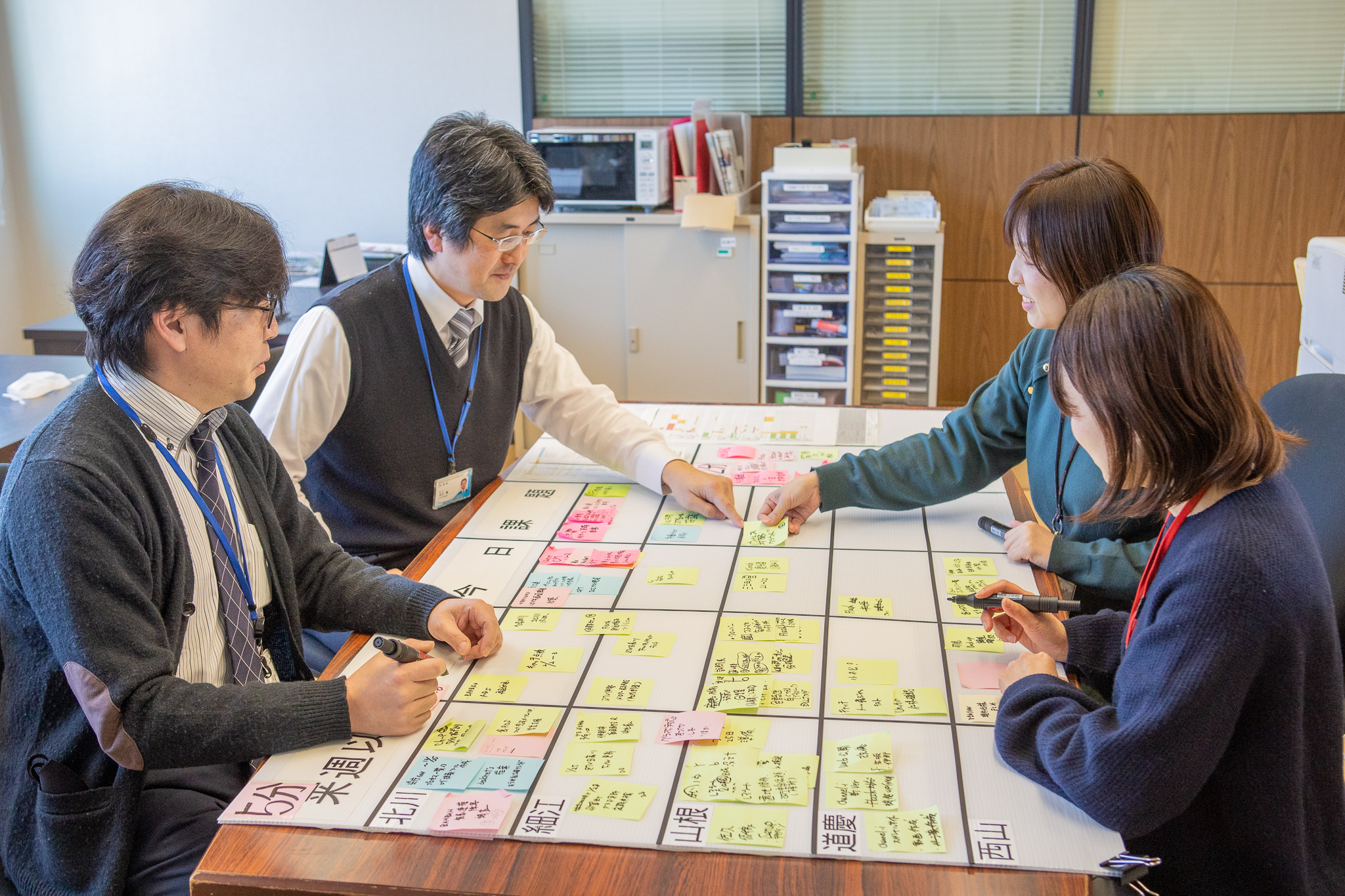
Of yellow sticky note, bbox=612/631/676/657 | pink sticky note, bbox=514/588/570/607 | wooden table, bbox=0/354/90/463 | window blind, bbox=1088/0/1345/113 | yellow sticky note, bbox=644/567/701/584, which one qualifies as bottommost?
yellow sticky note, bbox=612/631/676/657

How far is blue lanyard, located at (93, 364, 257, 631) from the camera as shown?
122cm

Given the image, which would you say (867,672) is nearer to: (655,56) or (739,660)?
(739,660)

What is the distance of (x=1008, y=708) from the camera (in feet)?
3.63

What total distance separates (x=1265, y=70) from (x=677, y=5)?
2281 millimetres

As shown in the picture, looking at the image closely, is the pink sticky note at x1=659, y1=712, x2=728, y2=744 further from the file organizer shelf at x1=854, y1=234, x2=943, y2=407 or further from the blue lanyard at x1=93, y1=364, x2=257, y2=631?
the file organizer shelf at x1=854, y1=234, x2=943, y2=407

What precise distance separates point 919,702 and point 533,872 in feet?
1.58

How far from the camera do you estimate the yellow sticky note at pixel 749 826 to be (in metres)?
0.97

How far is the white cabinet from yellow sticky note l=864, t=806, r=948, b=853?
9.93 ft

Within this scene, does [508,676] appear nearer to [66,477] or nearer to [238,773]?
[238,773]

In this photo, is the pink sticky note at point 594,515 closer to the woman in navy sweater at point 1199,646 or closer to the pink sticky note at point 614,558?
the pink sticky note at point 614,558

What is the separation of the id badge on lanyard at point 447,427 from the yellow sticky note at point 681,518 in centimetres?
40

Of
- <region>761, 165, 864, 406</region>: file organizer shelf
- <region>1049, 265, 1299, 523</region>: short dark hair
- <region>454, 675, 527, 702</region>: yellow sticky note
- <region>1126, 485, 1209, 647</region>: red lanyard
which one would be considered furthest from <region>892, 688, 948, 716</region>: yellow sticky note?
<region>761, 165, 864, 406</region>: file organizer shelf

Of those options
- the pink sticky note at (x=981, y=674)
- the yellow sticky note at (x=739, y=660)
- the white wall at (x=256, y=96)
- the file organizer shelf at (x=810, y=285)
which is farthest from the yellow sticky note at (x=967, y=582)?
the white wall at (x=256, y=96)

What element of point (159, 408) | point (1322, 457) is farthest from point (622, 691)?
point (1322, 457)
